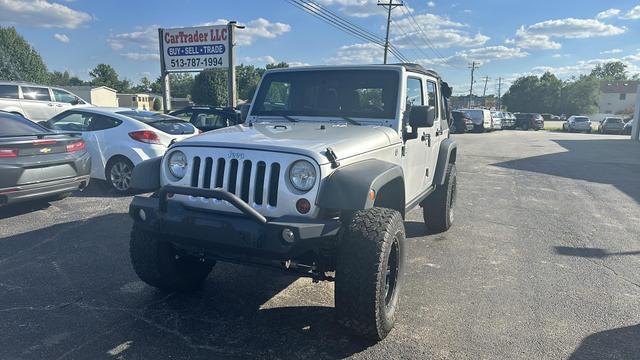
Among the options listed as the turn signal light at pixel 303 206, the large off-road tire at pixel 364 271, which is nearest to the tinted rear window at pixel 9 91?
the turn signal light at pixel 303 206

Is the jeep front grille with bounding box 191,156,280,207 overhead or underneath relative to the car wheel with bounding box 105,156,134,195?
overhead

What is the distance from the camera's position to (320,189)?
9.50 ft

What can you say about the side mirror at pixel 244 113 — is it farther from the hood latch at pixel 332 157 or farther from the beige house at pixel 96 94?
the beige house at pixel 96 94

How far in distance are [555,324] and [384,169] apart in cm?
191

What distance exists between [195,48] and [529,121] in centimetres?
3252

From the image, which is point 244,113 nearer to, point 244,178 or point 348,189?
point 244,178

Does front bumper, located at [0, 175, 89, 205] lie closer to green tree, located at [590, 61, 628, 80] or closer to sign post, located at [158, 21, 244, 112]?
sign post, located at [158, 21, 244, 112]

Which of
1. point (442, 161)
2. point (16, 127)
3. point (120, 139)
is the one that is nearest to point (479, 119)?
point (442, 161)

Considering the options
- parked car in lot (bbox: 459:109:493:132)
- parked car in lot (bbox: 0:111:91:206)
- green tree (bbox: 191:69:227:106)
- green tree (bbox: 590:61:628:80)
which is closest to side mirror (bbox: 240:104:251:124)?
parked car in lot (bbox: 0:111:91:206)

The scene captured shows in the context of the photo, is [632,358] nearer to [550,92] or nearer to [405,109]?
[405,109]

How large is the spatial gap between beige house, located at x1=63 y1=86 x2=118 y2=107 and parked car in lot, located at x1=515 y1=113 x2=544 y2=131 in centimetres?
4517

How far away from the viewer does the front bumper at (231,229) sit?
9.00 feet

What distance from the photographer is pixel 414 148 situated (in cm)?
450

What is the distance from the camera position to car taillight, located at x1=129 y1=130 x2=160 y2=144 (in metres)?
7.55
